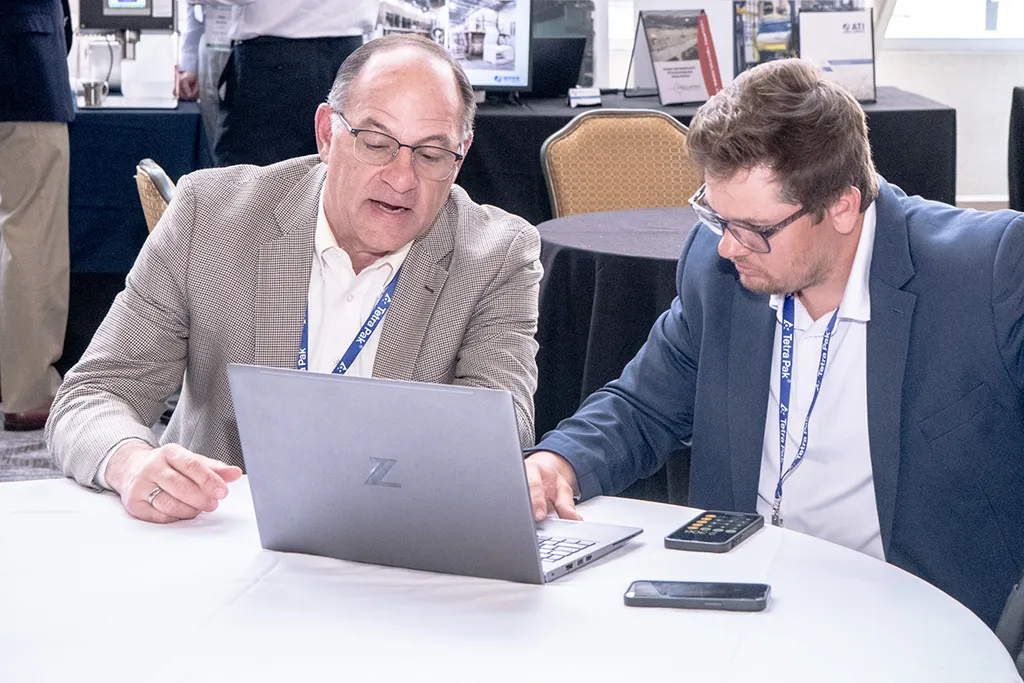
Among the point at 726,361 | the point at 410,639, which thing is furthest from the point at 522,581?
the point at 726,361

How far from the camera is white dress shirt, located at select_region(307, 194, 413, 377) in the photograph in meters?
2.07

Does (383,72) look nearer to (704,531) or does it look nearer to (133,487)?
(133,487)

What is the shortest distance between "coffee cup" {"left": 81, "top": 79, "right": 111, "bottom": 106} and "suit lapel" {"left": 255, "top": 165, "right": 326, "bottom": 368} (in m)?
2.80

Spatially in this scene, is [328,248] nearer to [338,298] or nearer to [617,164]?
[338,298]

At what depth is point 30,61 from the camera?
12.8ft

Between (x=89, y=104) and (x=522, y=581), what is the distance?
3725mm

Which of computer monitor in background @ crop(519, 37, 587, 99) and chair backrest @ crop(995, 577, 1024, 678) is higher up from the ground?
computer monitor in background @ crop(519, 37, 587, 99)

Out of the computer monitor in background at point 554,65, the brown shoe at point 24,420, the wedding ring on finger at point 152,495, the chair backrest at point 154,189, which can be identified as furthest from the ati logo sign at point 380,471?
the computer monitor in background at point 554,65

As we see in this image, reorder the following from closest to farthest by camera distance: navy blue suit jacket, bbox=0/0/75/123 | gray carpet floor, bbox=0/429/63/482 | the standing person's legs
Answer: gray carpet floor, bbox=0/429/63/482
navy blue suit jacket, bbox=0/0/75/123
the standing person's legs

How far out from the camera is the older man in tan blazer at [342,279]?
6.56 feet

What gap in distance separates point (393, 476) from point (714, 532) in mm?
401

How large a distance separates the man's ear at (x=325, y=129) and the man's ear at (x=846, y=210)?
0.80 m

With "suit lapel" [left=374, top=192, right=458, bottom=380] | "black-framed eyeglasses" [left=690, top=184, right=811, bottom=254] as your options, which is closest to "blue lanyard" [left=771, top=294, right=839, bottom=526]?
"black-framed eyeglasses" [left=690, top=184, right=811, bottom=254]

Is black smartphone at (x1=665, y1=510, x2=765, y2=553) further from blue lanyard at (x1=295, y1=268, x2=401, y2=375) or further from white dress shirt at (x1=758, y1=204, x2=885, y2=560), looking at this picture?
blue lanyard at (x1=295, y1=268, x2=401, y2=375)
